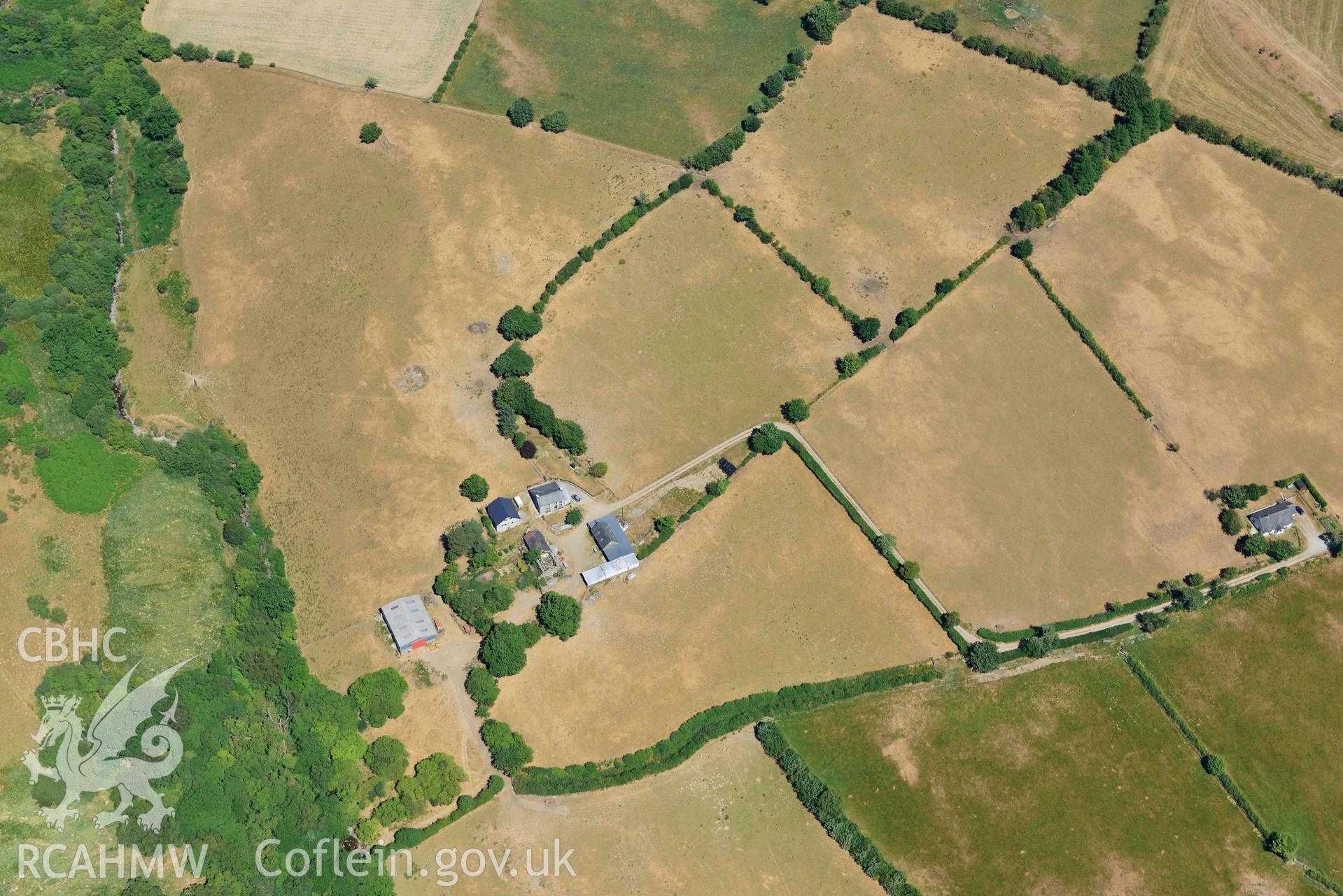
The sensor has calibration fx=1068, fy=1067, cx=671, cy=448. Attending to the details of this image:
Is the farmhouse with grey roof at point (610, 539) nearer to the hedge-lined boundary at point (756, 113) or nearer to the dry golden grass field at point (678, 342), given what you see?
the dry golden grass field at point (678, 342)

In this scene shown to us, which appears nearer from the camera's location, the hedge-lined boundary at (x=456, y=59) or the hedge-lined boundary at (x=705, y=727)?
the hedge-lined boundary at (x=705, y=727)

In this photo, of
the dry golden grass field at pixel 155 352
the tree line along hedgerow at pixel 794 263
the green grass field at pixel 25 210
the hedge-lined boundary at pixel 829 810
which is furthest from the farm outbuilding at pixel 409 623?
the green grass field at pixel 25 210

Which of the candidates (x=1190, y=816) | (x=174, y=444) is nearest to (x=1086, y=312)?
(x=1190, y=816)

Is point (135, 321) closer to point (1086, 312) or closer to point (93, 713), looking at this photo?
point (93, 713)

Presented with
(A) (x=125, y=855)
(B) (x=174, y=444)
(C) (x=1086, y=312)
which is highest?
(C) (x=1086, y=312)

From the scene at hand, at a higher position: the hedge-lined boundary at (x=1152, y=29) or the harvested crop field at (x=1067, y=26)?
the hedge-lined boundary at (x=1152, y=29)
